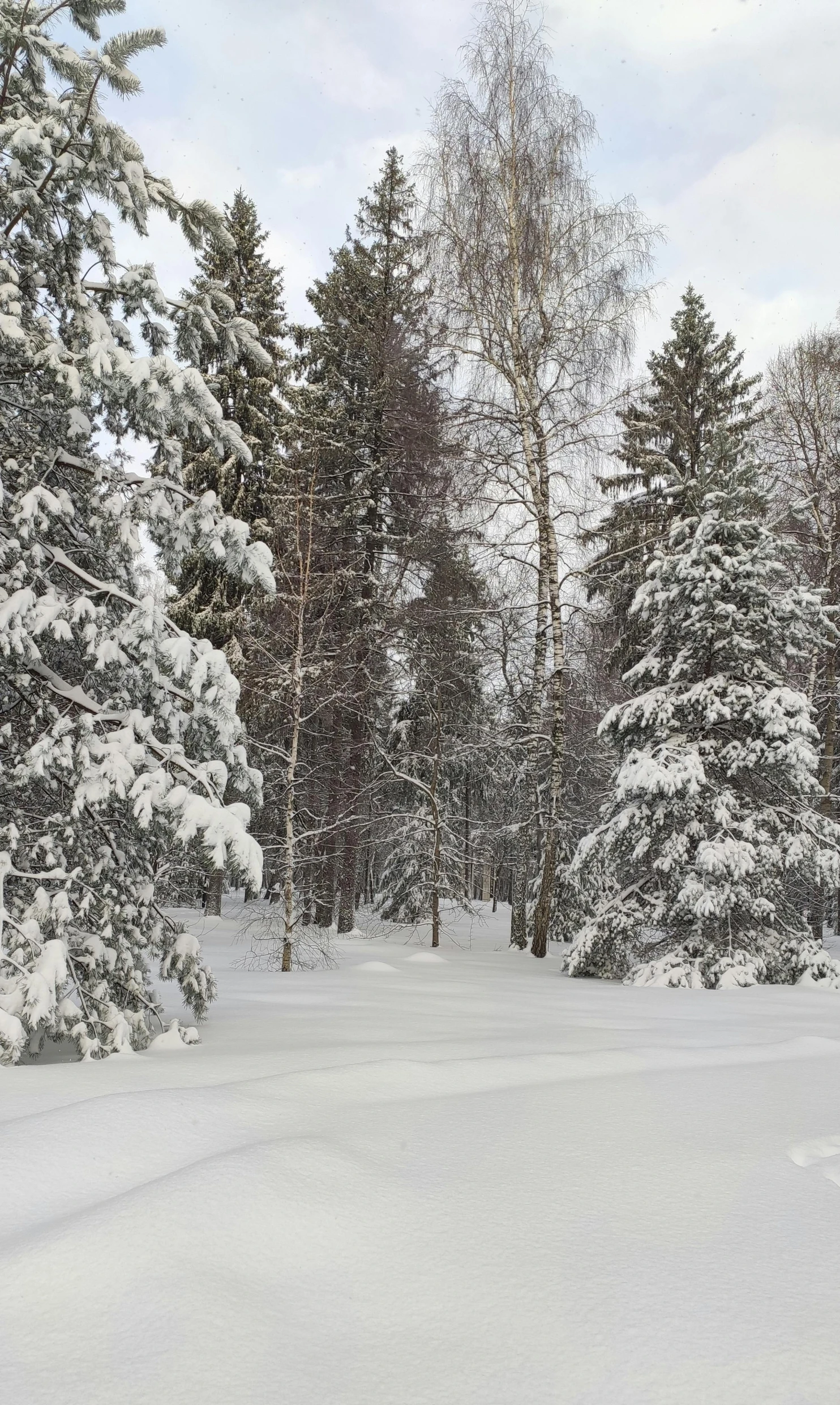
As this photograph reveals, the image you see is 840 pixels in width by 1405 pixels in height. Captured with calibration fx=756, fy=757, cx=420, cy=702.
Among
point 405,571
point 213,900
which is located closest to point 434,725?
point 405,571

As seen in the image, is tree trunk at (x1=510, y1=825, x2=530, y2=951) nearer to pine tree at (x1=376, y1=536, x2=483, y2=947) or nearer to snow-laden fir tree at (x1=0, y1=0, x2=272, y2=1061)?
pine tree at (x1=376, y1=536, x2=483, y2=947)

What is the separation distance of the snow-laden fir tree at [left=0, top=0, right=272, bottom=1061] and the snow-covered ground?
781mm

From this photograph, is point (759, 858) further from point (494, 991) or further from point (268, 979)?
point (268, 979)

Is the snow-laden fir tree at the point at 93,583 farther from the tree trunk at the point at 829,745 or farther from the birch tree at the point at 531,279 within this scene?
the tree trunk at the point at 829,745

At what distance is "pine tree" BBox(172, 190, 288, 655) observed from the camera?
46.4 feet

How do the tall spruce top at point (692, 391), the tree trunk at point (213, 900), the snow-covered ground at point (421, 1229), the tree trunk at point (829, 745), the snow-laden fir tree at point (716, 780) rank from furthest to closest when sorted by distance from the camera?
1. the tree trunk at point (213, 900)
2. the tall spruce top at point (692, 391)
3. the tree trunk at point (829, 745)
4. the snow-laden fir tree at point (716, 780)
5. the snow-covered ground at point (421, 1229)

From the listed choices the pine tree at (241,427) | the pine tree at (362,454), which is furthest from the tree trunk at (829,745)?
the pine tree at (241,427)

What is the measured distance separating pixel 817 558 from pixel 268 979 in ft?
42.6

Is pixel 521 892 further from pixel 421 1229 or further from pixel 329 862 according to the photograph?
pixel 421 1229

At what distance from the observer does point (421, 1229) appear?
2012 millimetres

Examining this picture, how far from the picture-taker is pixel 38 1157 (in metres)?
2.32

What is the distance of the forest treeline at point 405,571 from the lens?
14.5 feet

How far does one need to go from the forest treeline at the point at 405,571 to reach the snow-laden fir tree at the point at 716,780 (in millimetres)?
46

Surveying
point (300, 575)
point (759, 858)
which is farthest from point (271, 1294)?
point (300, 575)
